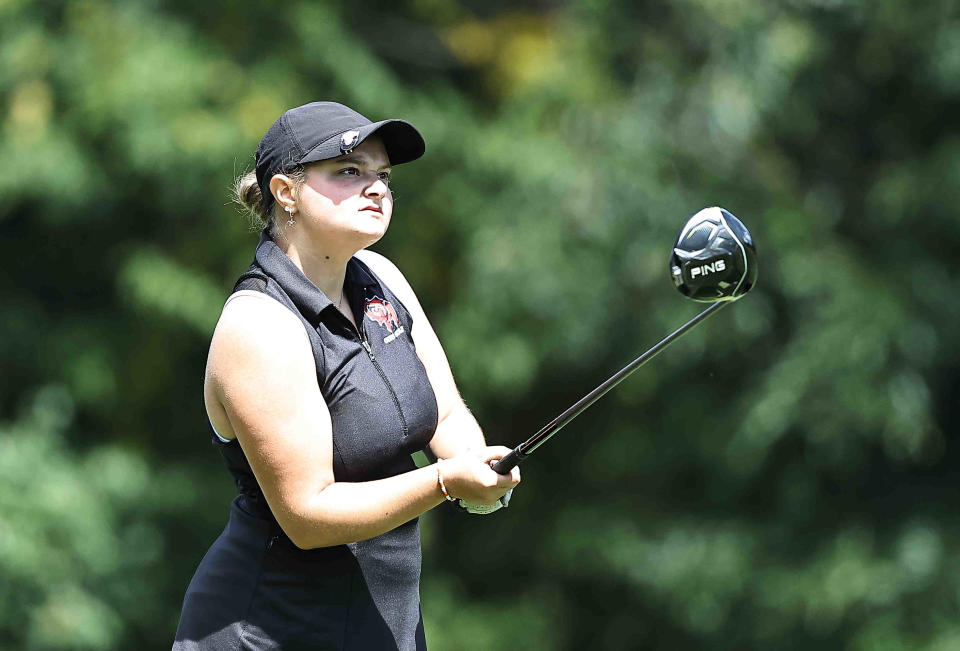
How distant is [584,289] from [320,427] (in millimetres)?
5505

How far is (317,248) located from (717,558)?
5974 millimetres

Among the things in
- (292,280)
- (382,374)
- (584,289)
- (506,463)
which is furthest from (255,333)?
(584,289)

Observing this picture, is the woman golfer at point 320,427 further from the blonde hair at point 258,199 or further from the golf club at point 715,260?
the golf club at point 715,260

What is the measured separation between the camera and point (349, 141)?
2.32 metres

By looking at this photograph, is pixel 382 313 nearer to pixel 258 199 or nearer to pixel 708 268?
pixel 258 199

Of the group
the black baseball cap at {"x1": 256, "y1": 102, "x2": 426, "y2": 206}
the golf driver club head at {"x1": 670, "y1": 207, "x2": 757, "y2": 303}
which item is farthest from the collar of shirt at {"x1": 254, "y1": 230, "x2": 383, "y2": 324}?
the golf driver club head at {"x1": 670, "y1": 207, "x2": 757, "y2": 303}

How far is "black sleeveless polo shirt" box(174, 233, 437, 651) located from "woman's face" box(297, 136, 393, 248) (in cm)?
10

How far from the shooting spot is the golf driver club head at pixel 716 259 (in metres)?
2.36

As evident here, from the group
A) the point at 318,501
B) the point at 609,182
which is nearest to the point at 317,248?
the point at 318,501

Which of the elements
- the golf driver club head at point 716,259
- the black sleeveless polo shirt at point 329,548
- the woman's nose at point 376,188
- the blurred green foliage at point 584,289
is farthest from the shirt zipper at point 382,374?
the blurred green foliage at point 584,289

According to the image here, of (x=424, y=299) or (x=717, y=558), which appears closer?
(x=717, y=558)

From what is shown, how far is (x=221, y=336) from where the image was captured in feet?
7.43

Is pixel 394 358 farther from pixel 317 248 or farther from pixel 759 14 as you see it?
pixel 759 14

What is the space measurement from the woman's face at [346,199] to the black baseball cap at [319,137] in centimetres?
3
